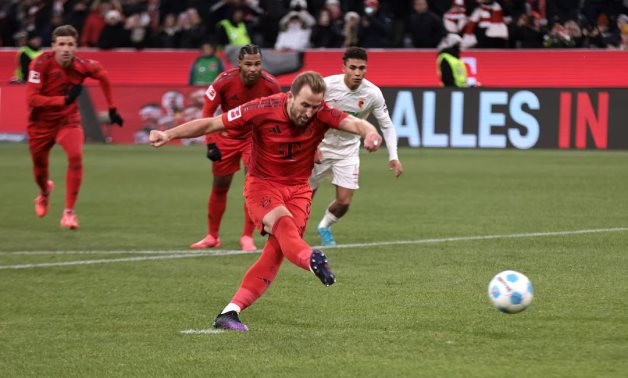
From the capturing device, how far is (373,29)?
27.0 m

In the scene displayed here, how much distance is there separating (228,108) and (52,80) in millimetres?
2654

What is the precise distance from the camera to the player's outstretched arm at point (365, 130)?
275 inches

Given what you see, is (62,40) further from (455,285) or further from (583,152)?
(583,152)

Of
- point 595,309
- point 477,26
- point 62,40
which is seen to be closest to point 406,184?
point 62,40

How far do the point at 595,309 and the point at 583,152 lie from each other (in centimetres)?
1523

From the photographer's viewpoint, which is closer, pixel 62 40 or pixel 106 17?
pixel 62 40

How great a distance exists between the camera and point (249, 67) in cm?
1149

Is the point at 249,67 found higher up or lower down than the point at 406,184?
higher up

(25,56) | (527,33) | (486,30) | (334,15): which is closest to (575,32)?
(527,33)

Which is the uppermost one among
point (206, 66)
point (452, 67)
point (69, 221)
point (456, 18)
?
point (456, 18)

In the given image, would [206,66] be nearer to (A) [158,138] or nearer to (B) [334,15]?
(B) [334,15]

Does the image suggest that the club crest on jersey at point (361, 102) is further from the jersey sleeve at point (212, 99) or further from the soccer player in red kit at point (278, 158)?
the soccer player in red kit at point (278, 158)

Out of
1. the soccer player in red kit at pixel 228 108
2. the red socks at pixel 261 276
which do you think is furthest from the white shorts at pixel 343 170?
the red socks at pixel 261 276

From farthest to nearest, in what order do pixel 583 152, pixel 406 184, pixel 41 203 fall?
pixel 583 152 → pixel 406 184 → pixel 41 203
